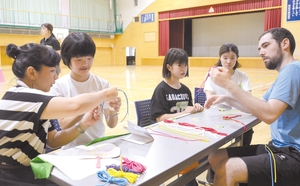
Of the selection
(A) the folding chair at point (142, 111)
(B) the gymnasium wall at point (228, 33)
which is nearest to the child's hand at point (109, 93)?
(A) the folding chair at point (142, 111)

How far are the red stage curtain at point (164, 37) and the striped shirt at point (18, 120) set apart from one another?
739 inches

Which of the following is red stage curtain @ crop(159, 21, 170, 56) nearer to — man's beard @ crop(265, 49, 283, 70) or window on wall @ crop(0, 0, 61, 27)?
window on wall @ crop(0, 0, 61, 27)

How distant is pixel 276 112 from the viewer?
1597 millimetres

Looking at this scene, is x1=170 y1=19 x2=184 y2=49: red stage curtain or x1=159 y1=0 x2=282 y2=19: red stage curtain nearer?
x1=159 y1=0 x2=282 y2=19: red stage curtain

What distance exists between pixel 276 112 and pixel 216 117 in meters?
A: 0.58

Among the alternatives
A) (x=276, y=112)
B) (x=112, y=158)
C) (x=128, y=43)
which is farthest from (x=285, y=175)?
(x=128, y=43)

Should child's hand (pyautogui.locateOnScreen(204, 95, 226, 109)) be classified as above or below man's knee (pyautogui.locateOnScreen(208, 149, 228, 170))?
above

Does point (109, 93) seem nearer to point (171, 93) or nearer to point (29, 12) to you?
point (171, 93)

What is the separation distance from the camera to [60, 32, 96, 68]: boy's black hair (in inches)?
74.1

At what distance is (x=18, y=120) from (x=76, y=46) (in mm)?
816

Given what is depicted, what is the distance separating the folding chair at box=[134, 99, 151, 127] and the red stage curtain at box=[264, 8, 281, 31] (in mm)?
14932

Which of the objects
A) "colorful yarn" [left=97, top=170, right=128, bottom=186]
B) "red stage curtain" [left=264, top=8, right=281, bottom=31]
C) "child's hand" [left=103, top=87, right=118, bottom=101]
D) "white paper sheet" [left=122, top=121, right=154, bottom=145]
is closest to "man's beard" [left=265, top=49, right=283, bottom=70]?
"white paper sheet" [left=122, top=121, right=154, bottom=145]

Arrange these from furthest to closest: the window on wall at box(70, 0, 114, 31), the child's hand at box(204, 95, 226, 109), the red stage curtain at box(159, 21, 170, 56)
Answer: the window on wall at box(70, 0, 114, 31) → the red stage curtain at box(159, 21, 170, 56) → the child's hand at box(204, 95, 226, 109)

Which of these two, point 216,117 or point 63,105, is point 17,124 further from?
point 216,117
